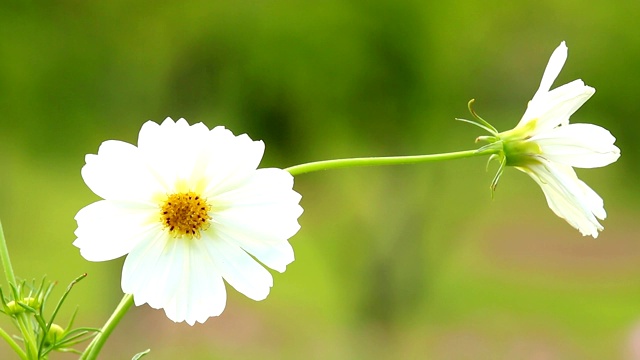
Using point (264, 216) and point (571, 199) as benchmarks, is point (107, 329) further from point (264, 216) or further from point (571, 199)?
point (571, 199)

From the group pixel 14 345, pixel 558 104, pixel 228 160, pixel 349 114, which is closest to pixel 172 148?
pixel 228 160

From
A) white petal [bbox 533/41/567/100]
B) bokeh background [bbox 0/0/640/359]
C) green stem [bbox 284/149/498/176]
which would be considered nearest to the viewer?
green stem [bbox 284/149/498/176]

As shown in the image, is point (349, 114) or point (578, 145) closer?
point (578, 145)

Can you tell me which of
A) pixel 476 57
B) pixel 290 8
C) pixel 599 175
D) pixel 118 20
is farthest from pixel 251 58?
pixel 599 175

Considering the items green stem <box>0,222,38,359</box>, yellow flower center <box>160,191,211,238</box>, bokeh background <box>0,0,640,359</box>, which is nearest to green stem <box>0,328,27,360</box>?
green stem <box>0,222,38,359</box>

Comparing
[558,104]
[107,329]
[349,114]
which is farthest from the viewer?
[349,114]

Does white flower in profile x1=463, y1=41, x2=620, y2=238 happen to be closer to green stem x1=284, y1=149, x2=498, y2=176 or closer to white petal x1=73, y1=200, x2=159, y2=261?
green stem x1=284, y1=149, x2=498, y2=176

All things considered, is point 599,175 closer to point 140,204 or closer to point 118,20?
point 118,20

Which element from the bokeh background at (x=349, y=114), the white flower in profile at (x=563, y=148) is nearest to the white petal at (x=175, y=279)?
the white flower in profile at (x=563, y=148)
